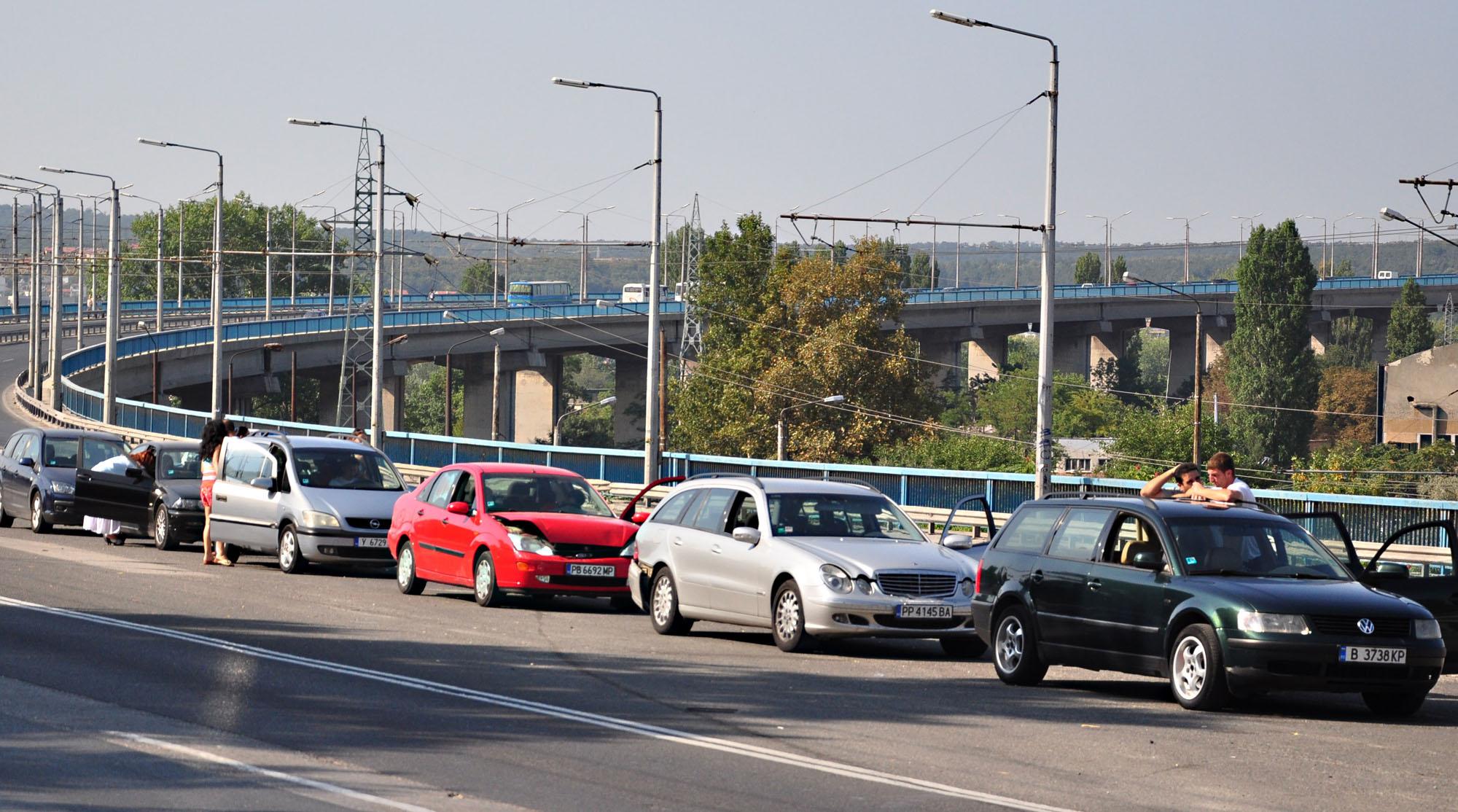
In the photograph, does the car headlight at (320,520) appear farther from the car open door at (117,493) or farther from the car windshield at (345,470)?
the car open door at (117,493)

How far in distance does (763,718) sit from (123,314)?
14374 centimetres

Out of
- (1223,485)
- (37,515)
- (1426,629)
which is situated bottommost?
(37,515)

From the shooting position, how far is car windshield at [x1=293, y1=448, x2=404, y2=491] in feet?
73.1

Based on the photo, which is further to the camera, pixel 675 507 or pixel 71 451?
pixel 71 451

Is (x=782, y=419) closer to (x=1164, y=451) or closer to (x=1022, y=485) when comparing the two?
(x=1164, y=451)

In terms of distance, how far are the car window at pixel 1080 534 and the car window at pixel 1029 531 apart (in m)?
0.14

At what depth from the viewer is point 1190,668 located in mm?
11852

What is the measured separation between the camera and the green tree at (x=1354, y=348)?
159875mm

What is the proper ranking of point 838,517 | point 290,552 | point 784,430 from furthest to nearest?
point 784,430, point 290,552, point 838,517

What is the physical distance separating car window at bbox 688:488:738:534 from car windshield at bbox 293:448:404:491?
24.2ft

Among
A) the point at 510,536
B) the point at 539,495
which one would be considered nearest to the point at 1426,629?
the point at 510,536

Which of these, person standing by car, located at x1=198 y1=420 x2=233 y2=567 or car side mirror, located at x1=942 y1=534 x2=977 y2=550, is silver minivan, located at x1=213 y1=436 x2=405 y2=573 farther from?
car side mirror, located at x1=942 y1=534 x2=977 y2=550

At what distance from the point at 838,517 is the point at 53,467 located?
16.6 metres

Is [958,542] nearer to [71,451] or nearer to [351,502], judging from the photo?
[351,502]
